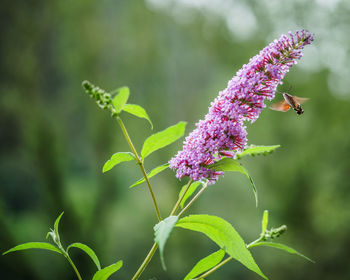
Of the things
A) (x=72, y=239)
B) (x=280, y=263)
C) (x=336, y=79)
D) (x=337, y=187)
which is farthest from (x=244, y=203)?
(x=72, y=239)

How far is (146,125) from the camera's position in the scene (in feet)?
24.8

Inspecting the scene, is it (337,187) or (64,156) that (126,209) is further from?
(337,187)

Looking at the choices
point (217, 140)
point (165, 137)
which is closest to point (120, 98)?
point (165, 137)

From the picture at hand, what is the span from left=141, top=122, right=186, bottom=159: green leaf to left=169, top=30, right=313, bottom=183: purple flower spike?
0.10 metres

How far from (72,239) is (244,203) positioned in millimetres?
5763

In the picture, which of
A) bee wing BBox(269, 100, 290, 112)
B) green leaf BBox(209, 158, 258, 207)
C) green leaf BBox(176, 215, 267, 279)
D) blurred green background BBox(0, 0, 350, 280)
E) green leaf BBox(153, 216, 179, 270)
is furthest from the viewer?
blurred green background BBox(0, 0, 350, 280)

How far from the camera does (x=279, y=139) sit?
8461 millimetres

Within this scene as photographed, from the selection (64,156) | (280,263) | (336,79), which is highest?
(336,79)

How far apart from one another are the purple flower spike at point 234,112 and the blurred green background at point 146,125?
18.2 ft

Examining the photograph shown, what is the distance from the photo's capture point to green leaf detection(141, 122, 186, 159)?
0.79 meters

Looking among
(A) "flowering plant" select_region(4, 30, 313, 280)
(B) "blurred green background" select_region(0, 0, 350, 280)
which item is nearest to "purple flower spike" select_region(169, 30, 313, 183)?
(A) "flowering plant" select_region(4, 30, 313, 280)

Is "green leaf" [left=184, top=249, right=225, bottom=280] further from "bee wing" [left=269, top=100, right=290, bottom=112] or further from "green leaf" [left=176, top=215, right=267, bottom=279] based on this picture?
"bee wing" [left=269, top=100, right=290, bottom=112]

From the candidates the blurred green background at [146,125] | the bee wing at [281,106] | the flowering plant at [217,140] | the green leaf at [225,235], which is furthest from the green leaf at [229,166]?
the blurred green background at [146,125]

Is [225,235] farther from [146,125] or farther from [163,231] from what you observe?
[146,125]
